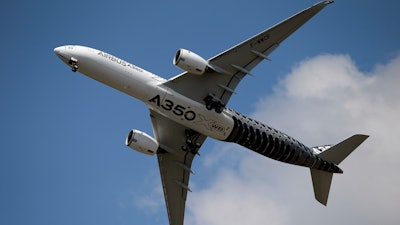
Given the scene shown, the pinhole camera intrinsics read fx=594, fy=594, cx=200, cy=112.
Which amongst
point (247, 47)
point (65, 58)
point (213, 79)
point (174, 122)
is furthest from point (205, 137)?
point (65, 58)

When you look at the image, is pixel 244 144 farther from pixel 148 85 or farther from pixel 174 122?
pixel 148 85

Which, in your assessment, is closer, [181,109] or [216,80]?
[181,109]

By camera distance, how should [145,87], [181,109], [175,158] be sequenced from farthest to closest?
[175,158] < [181,109] < [145,87]

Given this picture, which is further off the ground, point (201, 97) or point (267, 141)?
point (201, 97)

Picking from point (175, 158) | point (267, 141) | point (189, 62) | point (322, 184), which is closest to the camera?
point (189, 62)

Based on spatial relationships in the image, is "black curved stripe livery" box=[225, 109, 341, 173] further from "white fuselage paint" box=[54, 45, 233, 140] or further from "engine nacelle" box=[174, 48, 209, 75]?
"engine nacelle" box=[174, 48, 209, 75]

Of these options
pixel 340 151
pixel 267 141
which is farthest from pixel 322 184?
pixel 267 141

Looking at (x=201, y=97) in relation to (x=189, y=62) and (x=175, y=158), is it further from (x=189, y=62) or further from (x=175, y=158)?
(x=175, y=158)

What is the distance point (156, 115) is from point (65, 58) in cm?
1005

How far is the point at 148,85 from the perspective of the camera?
158ft

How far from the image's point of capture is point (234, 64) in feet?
162

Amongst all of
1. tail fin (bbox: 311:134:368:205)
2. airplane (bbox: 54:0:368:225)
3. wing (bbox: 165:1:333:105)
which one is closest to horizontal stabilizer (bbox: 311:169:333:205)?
tail fin (bbox: 311:134:368:205)

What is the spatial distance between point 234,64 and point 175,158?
12.0 m

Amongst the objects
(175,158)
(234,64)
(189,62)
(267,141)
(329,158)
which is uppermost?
(234,64)
